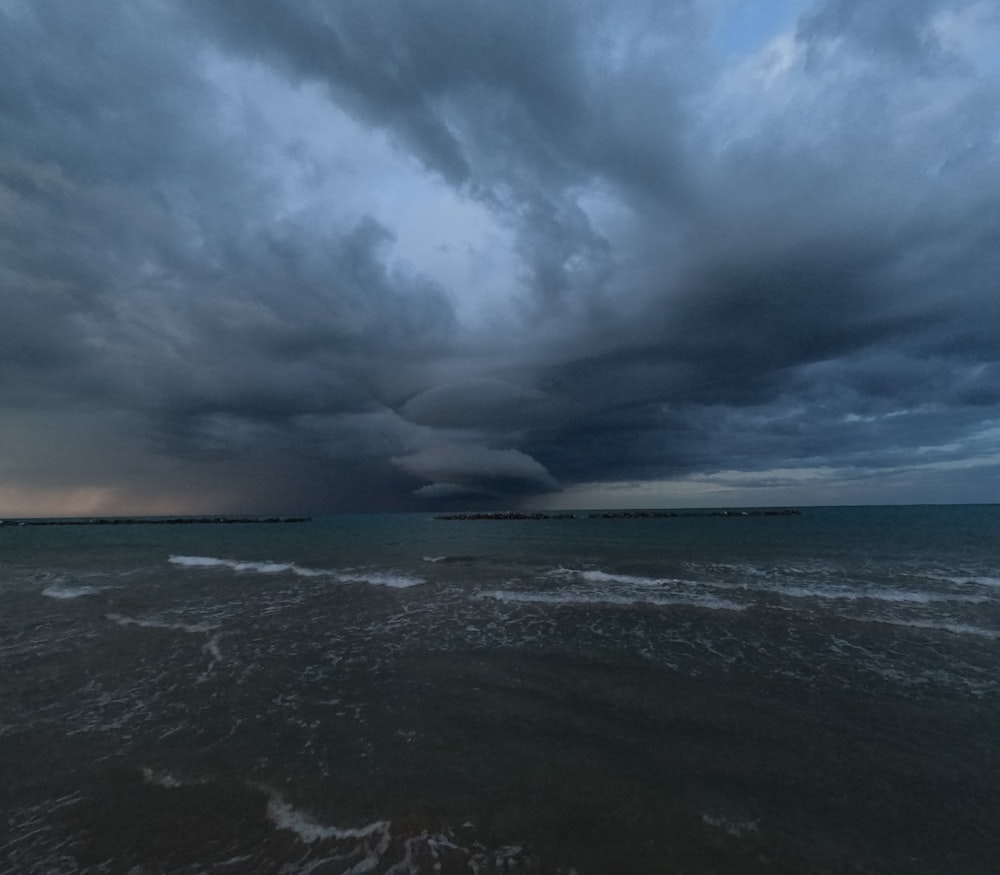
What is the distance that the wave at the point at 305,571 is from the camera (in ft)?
106

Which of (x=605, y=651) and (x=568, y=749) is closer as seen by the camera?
(x=568, y=749)

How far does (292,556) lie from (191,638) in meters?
33.4

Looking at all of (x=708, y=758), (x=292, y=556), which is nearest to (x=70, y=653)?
(x=708, y=758)

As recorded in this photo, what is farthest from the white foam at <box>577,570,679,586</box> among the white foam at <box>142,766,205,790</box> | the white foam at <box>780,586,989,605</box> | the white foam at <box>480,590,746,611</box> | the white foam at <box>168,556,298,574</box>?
the white foam at <box>142,766,205,790</box>

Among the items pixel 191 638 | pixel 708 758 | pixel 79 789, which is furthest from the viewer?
pixel 191 638

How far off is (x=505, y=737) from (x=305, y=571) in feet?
104

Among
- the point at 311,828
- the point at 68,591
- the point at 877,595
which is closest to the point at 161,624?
the point at 68,591

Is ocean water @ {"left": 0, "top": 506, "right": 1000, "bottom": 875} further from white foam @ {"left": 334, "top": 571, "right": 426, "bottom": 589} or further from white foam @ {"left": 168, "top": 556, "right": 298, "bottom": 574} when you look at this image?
white foam @ {"left": 168, "top": 556, "right": 298, "bottom": 574}

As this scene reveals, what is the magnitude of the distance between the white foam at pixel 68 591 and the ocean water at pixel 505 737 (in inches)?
182

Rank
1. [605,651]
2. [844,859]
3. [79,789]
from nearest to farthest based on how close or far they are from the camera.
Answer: [844,859], [79,789], [605,651]

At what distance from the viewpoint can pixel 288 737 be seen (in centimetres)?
1075

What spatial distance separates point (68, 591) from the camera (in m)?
29.3

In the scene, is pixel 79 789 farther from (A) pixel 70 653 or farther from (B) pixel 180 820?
(A) pixel 70 653

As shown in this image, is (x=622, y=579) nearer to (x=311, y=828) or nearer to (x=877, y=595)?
(x=877, y=595)
